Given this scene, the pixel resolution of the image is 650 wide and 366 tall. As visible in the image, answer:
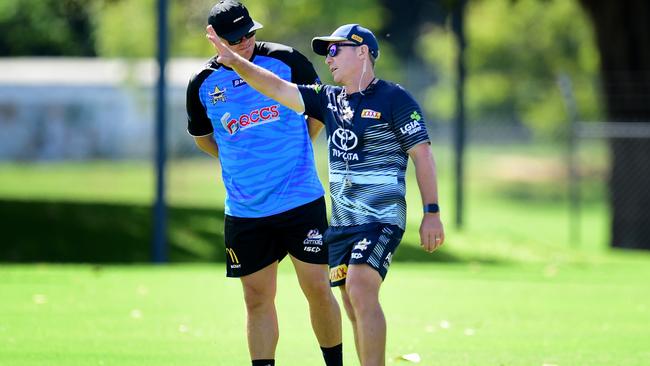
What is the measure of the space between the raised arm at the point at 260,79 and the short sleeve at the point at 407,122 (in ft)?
1.77

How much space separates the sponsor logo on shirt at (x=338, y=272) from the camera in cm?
664

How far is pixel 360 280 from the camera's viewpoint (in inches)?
255

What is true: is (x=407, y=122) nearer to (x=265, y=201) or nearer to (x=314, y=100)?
(x=314, y=100)

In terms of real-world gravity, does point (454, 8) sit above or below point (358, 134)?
above

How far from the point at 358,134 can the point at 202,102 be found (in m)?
1.19

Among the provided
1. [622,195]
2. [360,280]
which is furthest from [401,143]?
[622,195]

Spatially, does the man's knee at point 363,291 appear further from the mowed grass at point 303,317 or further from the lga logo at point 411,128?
the mowed grass at point 303,317

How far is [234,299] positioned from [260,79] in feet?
17.8

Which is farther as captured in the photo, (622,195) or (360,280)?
(622,195)

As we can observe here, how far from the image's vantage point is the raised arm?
6441mm

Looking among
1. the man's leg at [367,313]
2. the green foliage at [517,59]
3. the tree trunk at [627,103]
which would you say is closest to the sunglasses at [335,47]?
the man's leg at [367,313]

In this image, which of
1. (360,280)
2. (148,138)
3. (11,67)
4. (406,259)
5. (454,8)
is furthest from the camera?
(11,67)

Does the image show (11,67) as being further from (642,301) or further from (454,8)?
(642,301)

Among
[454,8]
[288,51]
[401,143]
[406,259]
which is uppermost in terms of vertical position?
[454,8]
